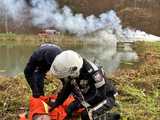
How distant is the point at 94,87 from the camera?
20.3ft

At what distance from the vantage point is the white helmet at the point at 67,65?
5996mm

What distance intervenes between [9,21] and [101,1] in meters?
10.7

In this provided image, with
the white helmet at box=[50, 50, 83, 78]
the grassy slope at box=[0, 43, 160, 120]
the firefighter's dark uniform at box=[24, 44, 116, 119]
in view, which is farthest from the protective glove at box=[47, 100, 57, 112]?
the grassy slope at box=[0, 43, 160, 120]

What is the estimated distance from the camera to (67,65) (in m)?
5.99

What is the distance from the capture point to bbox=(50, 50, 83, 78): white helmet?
236 inches

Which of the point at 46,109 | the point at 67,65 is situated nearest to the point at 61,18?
the point at 46,109

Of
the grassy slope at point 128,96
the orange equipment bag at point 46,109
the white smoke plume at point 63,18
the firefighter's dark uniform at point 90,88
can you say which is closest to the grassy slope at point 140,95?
the grassy slope at point 128,96

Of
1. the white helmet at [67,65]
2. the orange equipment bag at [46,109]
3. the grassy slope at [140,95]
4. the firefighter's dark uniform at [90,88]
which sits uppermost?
the white helmet at [67,65]

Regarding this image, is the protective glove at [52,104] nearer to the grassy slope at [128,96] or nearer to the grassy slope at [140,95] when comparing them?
the grassy slope at [128,96]

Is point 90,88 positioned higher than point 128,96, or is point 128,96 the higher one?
point 90,88

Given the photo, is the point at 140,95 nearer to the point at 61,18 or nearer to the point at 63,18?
the point at 63,18

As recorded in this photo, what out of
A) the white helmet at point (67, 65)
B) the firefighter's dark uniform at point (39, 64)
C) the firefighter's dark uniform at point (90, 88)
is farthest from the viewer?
the firefighter's dark uniform at point (39, 64)

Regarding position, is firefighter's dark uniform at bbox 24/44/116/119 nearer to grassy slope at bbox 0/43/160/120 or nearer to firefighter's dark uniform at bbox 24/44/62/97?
firefighter's dark uniform at bbox 24/44/62/97

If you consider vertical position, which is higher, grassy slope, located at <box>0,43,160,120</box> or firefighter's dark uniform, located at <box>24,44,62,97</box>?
firefighter's dark uniform, located at <box>24,44,62,97</box>
